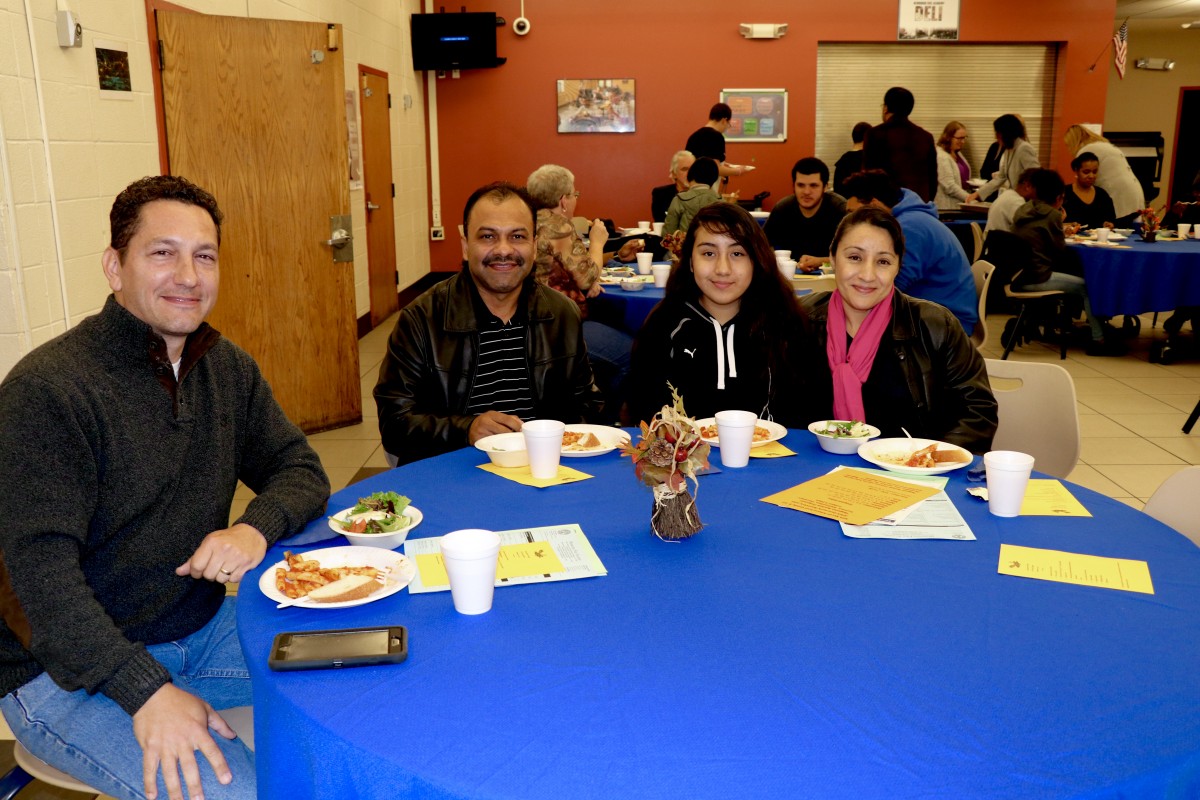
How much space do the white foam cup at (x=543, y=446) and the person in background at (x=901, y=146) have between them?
20.9 ft

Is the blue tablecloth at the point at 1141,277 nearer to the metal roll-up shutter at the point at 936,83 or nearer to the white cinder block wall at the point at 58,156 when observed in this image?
the metal roll-up shutter at the point at 936,83

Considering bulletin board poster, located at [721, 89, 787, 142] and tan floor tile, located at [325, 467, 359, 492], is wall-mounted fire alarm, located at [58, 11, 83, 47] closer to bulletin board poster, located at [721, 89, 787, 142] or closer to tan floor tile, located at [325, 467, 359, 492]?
tan floor tile, located at [325, 467, 359, 492]

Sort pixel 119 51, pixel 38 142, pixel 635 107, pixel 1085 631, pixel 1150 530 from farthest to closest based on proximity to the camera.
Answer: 1. pixel 635 107
2. pixel 119 51
3. pixel 38 142
4. pixel 1150 530
5. pixel 1085 631

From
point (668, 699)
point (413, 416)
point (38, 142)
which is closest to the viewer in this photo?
point (668, 699)

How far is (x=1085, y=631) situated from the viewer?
1.41 m

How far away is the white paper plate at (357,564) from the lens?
4.86ft

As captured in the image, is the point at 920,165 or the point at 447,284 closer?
the point at 447,284

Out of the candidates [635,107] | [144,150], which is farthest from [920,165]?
[144,150]

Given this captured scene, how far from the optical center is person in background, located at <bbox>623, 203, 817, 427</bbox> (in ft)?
9.23

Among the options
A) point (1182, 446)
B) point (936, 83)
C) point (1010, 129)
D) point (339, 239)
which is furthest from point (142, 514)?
point (936, 83)

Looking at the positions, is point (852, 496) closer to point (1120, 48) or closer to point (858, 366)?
point (858, 366)

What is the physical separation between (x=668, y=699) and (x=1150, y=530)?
1.08 meters

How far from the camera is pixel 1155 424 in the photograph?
219 inches

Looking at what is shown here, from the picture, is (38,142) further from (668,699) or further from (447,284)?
(668,699)
